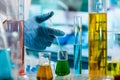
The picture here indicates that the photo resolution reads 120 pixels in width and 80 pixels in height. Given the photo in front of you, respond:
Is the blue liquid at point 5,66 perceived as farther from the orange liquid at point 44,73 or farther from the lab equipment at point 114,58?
the lab equipment at point 114,58

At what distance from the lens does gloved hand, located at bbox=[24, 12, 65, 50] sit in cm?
190


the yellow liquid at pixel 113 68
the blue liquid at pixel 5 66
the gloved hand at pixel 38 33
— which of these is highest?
the gloved hand at pixel 38 33

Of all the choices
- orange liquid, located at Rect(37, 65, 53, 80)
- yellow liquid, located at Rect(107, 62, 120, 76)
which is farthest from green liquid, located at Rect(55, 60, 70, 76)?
yellow liquid, located at Rect(107, 62, 120, 76)

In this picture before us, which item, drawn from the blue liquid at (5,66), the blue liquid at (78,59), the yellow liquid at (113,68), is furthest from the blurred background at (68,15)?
the blue liquid at (5,66)

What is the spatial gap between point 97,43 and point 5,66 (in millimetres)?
472

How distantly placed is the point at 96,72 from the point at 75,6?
76 centimetres

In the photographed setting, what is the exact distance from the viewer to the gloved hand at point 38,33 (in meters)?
1.90

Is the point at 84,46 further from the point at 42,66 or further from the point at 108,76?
the point at 42,66

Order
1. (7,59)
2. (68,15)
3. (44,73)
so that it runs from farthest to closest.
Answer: (68,15)
(44,73)
(7,59)

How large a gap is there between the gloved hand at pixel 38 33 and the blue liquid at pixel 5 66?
36.7 inches

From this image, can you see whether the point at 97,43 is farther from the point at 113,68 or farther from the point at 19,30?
the point at 19,30

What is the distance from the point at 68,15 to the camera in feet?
6.22

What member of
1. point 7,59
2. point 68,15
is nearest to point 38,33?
point 68,15

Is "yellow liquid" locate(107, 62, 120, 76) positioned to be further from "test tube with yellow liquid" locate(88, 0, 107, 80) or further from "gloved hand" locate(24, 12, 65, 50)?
"gloved hand" locate(24, 12, 65, 50)
